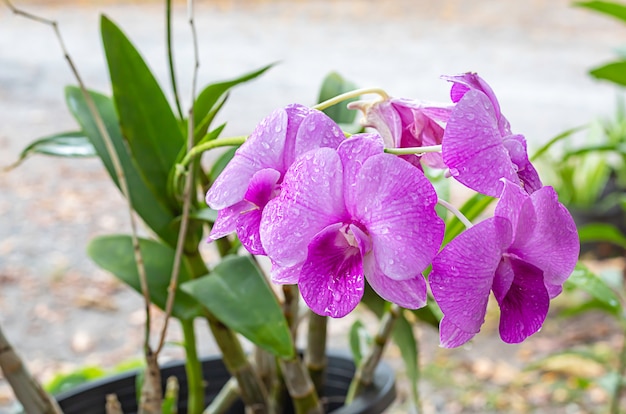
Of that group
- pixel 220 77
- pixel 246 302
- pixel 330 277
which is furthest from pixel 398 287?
pixel 220 77

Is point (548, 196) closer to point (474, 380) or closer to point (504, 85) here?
point (474, 380)

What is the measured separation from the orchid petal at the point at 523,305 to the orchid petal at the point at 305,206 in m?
0.08

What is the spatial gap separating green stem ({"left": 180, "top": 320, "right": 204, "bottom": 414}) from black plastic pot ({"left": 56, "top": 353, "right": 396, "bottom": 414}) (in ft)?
0.31

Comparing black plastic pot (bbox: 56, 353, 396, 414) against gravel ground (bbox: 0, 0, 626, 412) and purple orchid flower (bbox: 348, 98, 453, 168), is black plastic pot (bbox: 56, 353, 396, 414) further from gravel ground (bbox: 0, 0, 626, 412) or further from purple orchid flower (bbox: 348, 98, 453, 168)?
gravel ground (bbox: 0, 0, 626, 412)

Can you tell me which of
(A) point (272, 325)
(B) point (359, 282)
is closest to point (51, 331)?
(A) point (272, 325)

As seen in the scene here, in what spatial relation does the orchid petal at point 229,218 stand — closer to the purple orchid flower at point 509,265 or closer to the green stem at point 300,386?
the purple orchid flower at point 509,265

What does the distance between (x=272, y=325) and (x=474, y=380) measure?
126 centimetres

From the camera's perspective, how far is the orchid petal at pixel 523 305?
34 centimetres

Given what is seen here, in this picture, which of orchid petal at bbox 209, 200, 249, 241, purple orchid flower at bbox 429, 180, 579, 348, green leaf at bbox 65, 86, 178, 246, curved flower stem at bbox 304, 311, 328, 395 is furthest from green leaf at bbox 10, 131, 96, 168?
purple orchid flower at bbox 429, 180, 579, 348

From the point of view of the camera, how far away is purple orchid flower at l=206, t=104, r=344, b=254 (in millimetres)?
357

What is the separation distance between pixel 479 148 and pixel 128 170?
0.44 meters

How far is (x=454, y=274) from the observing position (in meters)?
0.32

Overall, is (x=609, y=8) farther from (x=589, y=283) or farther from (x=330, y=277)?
(x=330, y=277)

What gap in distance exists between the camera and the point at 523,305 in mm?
349
